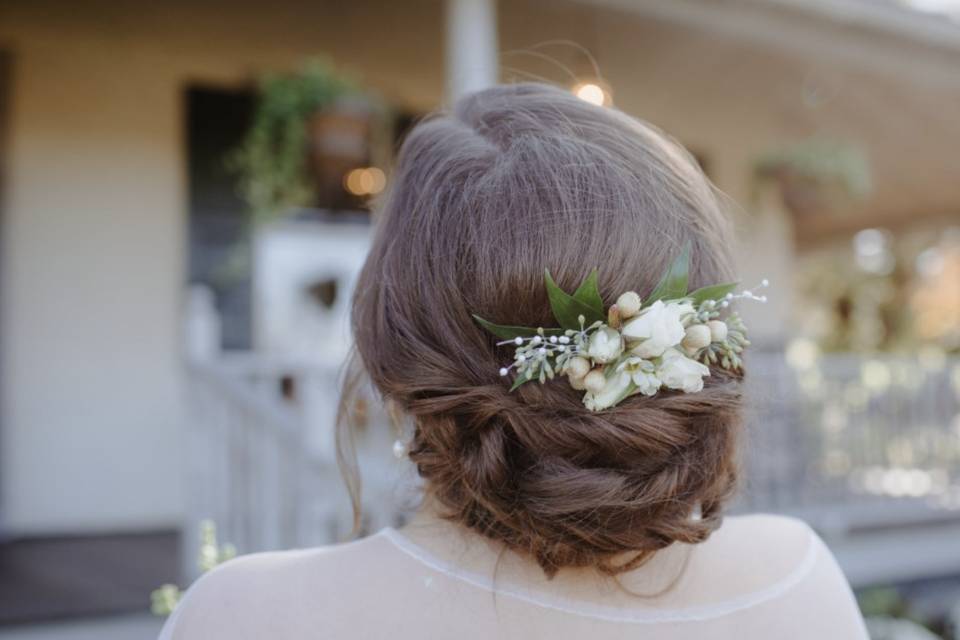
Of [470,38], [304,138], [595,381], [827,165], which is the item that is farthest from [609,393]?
[827,165]

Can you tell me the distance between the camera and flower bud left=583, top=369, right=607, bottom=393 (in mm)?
818

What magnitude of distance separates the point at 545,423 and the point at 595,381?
70 millimetres

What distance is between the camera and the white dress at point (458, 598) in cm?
84

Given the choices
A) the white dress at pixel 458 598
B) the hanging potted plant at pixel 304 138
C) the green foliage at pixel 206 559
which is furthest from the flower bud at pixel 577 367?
the hanging potted plant at pixel 304 138

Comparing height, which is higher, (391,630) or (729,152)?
(729,152)

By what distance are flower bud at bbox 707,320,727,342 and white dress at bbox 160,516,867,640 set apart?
0.87 feet

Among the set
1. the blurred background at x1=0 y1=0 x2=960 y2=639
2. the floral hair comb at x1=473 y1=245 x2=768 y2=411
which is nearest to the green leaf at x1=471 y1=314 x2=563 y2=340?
the floral hair comb at x1=473 y1=245 x2=768 y2=411

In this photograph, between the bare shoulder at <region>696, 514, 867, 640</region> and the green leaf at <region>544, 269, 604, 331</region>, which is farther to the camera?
the bare shoulder at <region>696, 514, 867, 640</region>

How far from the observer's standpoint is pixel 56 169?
419 centimetres

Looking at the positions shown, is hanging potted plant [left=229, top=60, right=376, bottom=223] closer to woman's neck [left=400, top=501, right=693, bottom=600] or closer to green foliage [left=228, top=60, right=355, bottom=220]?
green foliage [left=228, top=60, right=355, bottom=220]

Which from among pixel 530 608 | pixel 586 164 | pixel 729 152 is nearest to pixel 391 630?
pixel 530 608

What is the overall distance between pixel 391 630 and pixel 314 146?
3.33m

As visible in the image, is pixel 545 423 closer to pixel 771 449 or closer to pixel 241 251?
pixel 771 449

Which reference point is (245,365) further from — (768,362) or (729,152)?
(729,152)
